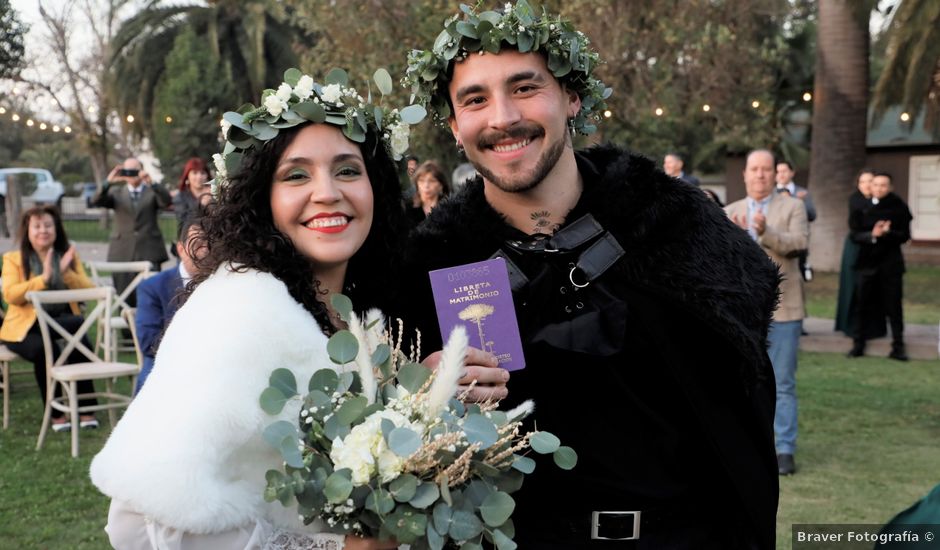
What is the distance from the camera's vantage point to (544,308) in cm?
272

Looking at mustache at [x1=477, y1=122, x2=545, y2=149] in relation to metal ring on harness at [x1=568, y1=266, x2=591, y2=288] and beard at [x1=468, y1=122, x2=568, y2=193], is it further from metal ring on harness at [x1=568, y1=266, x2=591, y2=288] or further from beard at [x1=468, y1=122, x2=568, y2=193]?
metal ring on harness at [x1=568, y1=266, x2=591, y2=288]


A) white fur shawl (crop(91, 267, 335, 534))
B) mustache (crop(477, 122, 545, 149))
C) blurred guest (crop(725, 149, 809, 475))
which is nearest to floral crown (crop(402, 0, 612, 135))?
mustache (crop(477, 122, 545, 149))

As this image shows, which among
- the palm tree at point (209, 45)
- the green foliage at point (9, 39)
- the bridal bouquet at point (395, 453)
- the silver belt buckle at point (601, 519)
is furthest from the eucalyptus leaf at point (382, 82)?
the palm tree at point (209, 45)

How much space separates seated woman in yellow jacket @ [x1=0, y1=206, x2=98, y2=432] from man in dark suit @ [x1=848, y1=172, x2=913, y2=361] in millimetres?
8346

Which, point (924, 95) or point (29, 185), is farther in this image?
point (29, 185)

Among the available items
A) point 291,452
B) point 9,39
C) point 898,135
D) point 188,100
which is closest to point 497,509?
point 291,452

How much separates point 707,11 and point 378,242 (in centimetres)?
1503

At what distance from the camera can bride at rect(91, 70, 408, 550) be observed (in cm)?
196

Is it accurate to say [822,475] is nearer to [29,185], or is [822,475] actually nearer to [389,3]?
[389,3]

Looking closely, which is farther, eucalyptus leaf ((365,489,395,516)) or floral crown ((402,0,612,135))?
floral crown ((402,0,612,135))

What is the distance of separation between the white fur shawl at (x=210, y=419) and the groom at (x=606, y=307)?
2.41ft

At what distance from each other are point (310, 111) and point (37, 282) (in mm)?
6664

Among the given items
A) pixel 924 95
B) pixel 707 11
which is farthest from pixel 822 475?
pixel 924 95

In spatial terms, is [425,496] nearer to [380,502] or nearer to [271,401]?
[380,502]
